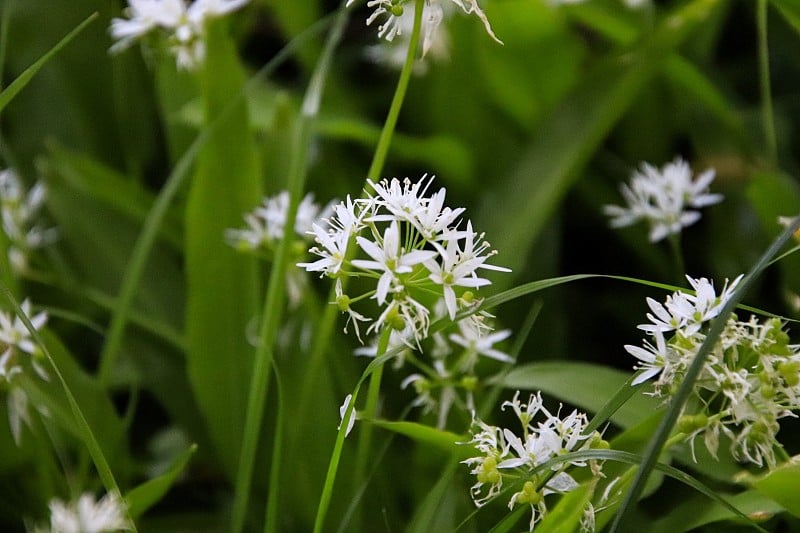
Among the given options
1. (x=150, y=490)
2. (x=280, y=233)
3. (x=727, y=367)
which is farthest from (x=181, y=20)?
(x=727, y=367)

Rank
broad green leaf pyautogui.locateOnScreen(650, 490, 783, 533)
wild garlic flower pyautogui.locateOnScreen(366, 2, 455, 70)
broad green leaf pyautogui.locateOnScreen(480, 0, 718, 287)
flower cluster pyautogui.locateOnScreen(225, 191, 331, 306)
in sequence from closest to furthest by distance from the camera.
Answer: broad green leaf pyautogui.locateOnScreen(650, 490, 783, 533) → flower cluster pyautogui.locateOnScreen(225, 191, 331, 306) → broad green leaf pyautogui.locateOnScreen(480, 0, 718, 287) → wild garlic flower pyautogui.locateOnScreen(366, 2, 455, 70)

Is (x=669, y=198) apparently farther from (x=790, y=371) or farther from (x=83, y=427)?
(x=83, y=427)

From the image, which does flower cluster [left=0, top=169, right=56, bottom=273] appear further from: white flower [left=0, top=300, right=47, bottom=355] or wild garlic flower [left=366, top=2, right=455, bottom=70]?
wild garlic flower [left=366, top=2, right=455, bottom=70]

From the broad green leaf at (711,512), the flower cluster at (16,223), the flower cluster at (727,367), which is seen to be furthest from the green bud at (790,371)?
the flower cluster at (16,223)

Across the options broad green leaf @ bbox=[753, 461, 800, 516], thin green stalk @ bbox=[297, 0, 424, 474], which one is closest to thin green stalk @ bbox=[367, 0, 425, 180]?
thin green stalk @ bbox=[297, 0, 424, 474]

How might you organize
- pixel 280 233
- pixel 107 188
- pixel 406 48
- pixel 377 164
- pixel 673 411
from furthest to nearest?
pixel 406 48
pixel 107 188
pixel 280 233
pixel 377 164
pixel 673 411

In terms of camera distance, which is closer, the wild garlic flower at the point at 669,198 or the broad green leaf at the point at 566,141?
the wild garlic flower at the point at 669,198

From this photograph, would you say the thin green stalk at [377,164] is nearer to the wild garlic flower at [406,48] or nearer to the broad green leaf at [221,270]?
the broad green leaf at [221,270]
